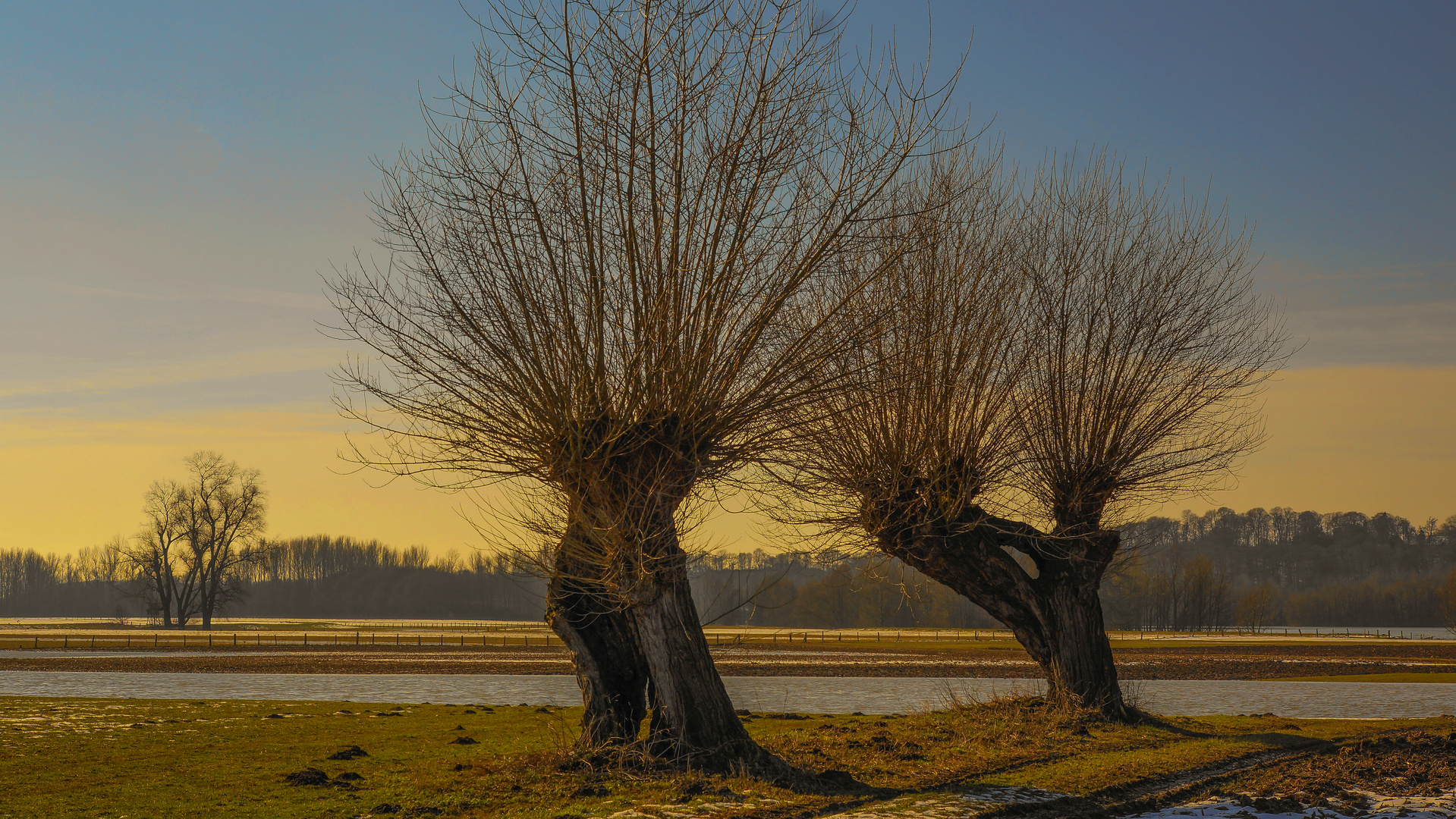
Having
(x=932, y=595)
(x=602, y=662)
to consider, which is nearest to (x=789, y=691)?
(x=602, y=662)

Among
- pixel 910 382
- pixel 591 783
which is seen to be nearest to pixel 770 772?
pixel 591 783

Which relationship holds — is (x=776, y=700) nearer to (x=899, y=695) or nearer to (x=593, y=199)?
(x=899, y=695)

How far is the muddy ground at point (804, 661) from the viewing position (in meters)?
45.0

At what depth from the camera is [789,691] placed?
34156 millimetres

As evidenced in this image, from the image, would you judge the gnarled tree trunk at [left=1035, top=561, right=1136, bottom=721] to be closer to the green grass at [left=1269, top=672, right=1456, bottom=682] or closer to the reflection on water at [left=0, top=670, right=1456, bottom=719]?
the reflection on water at [left=0, top=670, right=1456, bottom=719]

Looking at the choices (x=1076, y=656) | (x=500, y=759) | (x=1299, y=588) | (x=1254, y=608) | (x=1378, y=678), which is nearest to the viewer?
(x=500, y=759)

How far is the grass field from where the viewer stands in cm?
1135

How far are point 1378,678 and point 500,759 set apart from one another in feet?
137

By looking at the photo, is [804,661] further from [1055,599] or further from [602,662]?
[602,662]

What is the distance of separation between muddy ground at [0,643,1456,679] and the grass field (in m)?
22.9

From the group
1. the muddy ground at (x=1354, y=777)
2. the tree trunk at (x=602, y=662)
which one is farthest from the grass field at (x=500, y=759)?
the muddy ground at (x=1354, y=777)

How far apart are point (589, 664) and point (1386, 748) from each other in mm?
12834

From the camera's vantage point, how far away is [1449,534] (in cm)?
19500

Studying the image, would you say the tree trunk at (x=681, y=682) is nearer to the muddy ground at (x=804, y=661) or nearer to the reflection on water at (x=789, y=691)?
the reflection on water at (x=789, y=691)
